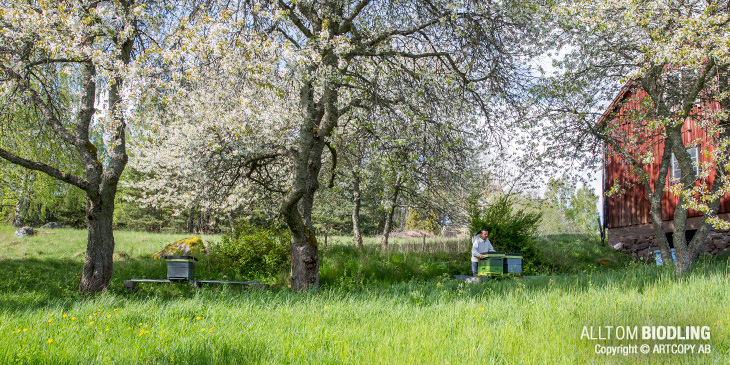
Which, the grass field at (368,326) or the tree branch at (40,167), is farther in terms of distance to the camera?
the tree branch at (40,167)

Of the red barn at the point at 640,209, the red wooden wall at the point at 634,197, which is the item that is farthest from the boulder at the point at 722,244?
the red wooden wall at the point at 634,197

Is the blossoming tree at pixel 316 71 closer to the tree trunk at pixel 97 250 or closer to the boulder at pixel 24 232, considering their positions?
the tree trunk at pixel 97 250

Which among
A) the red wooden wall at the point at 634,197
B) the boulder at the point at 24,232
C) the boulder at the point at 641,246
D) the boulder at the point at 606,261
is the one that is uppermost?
the red wooden wall at the point at 634,197

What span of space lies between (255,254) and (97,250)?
3739 mm

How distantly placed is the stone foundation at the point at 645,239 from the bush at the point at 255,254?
11.1 metres

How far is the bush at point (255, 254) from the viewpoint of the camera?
35.0 ft

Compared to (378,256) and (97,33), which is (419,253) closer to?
(378,256)

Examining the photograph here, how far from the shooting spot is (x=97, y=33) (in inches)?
266

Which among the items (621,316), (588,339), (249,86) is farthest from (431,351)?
(249,86)

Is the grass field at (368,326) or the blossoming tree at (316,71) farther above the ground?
Result: the blossoming tree at (316,71)

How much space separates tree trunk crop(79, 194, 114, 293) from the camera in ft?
26.4

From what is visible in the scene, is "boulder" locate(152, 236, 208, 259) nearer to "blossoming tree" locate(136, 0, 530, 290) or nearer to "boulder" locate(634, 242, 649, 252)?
"blossoming tree" locate(136, 0, 530, 290)

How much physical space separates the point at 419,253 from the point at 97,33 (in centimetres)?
1003

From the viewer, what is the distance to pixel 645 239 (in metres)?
15.1
